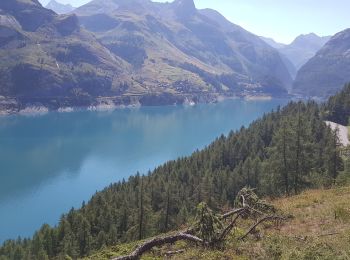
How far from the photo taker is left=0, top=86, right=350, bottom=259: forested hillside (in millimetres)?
64562

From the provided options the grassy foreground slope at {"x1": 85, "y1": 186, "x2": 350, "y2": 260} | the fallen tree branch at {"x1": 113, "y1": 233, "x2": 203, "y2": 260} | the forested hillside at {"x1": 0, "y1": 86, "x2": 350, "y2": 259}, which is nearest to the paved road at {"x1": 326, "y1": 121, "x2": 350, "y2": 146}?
the forested hillside at {"x1": 0, "y1": 86, "x2": 350, "y2": 259}

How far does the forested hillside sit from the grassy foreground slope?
6248mm

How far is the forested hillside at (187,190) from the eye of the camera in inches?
2542

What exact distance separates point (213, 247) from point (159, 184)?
96.1 meters

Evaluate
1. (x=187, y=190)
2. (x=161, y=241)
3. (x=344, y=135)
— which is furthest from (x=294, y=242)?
(x=344, y=135)

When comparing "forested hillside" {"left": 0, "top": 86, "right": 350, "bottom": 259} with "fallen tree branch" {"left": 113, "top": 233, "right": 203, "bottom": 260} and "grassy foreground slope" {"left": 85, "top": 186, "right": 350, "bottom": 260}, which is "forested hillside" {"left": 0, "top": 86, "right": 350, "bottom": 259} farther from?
"fallen tree branch" {"left": 113, "top": 233, "right": 203, "bottom": 260}

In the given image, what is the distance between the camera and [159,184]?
113 m

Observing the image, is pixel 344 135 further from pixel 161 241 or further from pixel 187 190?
pixel 161 241

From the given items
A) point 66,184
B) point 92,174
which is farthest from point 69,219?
point 92,174

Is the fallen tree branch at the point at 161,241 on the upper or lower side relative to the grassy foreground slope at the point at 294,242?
upper

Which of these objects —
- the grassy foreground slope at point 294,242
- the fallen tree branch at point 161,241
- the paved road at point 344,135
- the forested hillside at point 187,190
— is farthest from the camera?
the paved road at point 344,135

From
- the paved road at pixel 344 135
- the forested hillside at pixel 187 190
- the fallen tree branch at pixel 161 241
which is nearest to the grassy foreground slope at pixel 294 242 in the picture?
the fallen tree branch at pixel 161 241

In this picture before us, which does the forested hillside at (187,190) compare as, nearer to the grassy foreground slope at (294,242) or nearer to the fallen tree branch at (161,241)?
the grassy foreground slope at (294,242)

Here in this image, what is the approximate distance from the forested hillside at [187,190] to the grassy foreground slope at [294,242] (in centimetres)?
625
